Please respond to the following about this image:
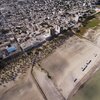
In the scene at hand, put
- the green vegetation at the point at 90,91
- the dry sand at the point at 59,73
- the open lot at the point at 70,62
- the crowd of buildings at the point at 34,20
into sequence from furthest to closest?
1. the crowd of buildings at the point at 34,20
2. the open lot at the point at 70,62
3. the green vegetation at the point at 90,91
4. the dry sand at the point at 59,73

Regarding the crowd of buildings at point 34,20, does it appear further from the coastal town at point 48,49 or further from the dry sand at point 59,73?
the dry sand at point 59,73

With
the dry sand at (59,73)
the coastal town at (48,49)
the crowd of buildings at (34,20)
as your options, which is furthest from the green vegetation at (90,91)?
the crowd of buildings at (34,20)

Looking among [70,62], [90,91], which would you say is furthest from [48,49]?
[90,91]

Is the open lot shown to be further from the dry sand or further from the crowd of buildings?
the crowd of buildings

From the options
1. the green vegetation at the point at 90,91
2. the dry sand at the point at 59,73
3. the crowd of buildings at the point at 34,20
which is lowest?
the green vegetation at the point at 90,91

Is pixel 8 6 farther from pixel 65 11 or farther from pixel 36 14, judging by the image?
pixel 65 11

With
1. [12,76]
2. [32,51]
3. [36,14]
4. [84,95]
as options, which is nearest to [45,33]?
[32,51]

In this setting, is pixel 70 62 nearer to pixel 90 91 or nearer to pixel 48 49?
pixel 48 49
